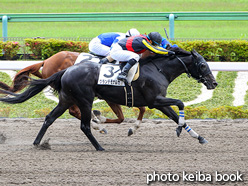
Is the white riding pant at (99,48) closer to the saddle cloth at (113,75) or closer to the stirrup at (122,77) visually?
the saddle cloth at (113,75)

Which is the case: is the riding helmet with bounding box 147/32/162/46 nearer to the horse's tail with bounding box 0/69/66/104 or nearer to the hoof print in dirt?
the horse's tail with bounding box 0/69/66/104

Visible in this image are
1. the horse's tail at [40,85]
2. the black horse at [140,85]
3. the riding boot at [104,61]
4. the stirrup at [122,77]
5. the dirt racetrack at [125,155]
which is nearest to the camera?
the dirt racetrack at [125,155]

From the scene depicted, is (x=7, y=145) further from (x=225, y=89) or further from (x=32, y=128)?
(x=225, y=89)

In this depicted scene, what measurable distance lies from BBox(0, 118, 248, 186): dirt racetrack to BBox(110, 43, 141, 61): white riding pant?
128 centimetres

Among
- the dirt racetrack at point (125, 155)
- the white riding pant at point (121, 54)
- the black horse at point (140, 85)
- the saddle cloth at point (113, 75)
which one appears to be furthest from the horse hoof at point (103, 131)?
the white riding pant at point (121, 54)

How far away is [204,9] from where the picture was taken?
63.7ft

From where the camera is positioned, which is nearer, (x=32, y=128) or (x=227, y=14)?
(x=32, y=128)

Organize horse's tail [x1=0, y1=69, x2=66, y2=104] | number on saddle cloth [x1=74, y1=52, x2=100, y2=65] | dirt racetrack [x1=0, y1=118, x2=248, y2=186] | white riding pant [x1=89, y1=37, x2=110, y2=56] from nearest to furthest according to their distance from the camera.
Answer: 1. dirt racetrack [x1=0, y1=118, x2=248, y2=186]
2. horse's tail [x1=0, y1=69, x2=66, y2=104]
3. number on saddle cloth [x1=74, y1=52, x2=100, y2=65]
4. white riding pant [x1=89, y1=37, x2=110, y2=56]

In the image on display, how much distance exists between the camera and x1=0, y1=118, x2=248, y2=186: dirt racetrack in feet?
16.2

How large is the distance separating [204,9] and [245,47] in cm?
943

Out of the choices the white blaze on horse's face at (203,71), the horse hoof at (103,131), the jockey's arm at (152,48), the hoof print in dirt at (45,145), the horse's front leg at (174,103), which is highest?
the jockey's arm at (152,48)

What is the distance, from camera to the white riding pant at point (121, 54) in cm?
660

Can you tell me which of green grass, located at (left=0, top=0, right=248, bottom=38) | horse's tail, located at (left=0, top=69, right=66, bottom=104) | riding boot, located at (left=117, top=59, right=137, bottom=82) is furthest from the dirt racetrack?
green grass, located at (left=0, top=0, right=248, bottom=38)

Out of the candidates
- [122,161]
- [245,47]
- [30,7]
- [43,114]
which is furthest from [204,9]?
[122,161]
